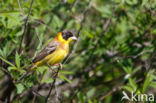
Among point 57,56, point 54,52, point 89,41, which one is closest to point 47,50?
point 54,52

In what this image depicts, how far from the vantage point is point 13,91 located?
6.14 meters

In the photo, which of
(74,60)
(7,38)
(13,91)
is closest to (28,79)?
(7,38)

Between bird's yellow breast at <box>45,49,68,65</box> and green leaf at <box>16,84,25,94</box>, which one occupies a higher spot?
green leaf at <box>16,84,25,94</box>

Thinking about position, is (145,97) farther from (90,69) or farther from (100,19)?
(100,19)

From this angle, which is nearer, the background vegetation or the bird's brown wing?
the background vegetation

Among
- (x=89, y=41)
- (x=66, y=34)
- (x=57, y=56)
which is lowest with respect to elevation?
(x=89, y=41)

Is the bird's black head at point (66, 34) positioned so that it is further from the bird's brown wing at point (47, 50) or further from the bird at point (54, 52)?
the bird's brown wing at point (47, 50)

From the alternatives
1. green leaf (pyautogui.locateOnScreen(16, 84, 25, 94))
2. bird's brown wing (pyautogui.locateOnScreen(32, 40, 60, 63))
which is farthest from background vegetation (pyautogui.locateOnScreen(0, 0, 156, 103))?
green leaf (pyautogui.locateOnScreen(16, 84, 25, 94))

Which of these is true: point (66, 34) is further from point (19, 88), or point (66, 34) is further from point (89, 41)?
point (19, 88)

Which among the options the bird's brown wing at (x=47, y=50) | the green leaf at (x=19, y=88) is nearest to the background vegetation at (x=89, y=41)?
the bird's brown wing at (x=47, y=50)

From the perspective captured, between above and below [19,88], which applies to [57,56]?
below

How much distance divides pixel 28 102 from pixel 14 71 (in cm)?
258

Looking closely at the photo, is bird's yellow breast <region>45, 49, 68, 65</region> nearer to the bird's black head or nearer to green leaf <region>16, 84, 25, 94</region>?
the bird's black head

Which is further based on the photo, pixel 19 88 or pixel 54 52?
pixel 54 52
